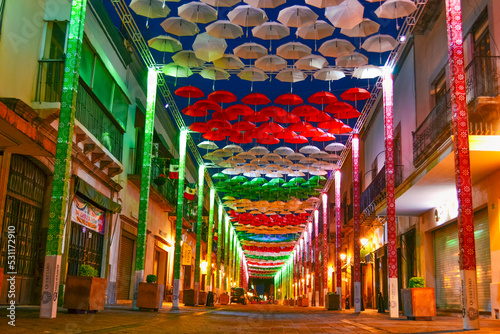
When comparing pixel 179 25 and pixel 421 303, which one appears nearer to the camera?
pixel 421 303

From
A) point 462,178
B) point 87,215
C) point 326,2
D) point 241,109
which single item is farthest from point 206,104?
point 462,178

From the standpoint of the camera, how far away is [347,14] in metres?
14.4

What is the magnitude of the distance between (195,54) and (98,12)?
3.59m

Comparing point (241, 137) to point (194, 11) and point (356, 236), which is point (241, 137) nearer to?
point (356, 236)

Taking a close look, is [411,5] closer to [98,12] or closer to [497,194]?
[497,194]

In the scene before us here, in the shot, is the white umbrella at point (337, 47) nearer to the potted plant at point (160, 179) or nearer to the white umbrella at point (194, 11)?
the white umbrella at point (194, 11)

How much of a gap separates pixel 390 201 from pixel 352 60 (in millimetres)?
4524

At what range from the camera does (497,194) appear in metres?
15.1

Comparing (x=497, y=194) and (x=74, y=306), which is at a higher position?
(x=497, y=194)

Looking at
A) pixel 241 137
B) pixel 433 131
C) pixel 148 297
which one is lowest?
pixel 148 297

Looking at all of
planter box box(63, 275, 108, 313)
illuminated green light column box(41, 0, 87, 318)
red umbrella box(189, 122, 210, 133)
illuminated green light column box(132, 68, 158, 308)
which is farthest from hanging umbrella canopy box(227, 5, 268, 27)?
planter box box(63, 275, 108, 313)

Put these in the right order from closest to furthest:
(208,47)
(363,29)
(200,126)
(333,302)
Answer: (363,29), (208,47), (200,126), (333,302)

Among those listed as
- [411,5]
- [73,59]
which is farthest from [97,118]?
[411,5]

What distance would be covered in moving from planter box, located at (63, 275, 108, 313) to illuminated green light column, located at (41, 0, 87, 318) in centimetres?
143
